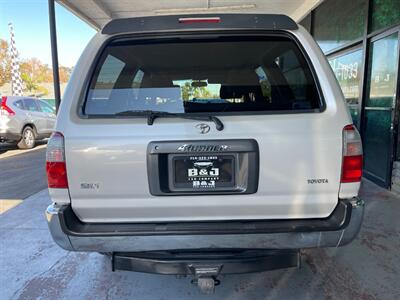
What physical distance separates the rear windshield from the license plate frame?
0.31m

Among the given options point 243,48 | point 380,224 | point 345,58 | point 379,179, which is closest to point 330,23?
point 345,58

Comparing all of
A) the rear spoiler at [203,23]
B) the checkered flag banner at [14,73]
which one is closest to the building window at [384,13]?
the rear spoiler at [203,23]

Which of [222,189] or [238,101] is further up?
[238,101]

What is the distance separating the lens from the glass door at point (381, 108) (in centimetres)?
502

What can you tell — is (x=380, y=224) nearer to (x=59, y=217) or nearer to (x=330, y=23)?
(x=59, y=217)

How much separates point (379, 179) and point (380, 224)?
70.5 inches

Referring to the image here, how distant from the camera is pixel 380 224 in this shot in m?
3.91

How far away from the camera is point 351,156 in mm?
1965

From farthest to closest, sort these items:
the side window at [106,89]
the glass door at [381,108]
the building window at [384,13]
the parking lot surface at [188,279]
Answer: the glass door at [381,108] → the building window at [384,13] → the parking lot surface at [188,279] → the side window at [106,89]

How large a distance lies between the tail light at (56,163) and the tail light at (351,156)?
5.25 ft

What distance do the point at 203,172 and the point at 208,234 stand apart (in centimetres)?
35

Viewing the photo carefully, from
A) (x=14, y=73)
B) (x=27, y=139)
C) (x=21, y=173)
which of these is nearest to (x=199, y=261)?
(x=21, y=173)

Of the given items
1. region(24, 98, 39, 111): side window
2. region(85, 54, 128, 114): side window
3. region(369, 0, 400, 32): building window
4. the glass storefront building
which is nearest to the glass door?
the glass storefront building

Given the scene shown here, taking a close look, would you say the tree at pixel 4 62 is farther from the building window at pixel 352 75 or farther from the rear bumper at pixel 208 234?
the rear bumper at pixel 208 234
